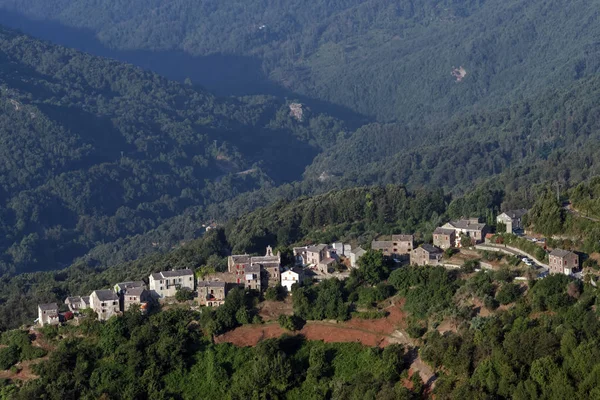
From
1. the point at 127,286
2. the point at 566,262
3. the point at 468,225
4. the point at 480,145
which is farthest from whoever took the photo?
the point at 480,145

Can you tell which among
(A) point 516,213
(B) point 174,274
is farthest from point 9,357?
(A) point 516,213

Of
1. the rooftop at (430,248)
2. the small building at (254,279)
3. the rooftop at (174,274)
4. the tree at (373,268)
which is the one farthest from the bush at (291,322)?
the rooftop at (430,248)

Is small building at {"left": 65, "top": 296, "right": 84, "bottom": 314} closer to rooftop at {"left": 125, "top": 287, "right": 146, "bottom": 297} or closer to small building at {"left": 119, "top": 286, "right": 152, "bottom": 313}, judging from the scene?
small building at {"left": 119, "top": 286, "right": 152, "bottom": 313}

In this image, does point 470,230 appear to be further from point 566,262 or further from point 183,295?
point 183,295

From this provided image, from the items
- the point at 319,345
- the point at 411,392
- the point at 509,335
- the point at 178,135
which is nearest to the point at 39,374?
the point at 319,345

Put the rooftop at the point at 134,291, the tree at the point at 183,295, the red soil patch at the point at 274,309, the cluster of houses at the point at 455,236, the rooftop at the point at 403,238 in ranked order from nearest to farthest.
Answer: the red soil patch at the point at 274,309
the rooftop at the point at 134,291
the tree at the point at 183,295
the cluster of houses at the point at 455,236
the rooftop at the point at 403,238

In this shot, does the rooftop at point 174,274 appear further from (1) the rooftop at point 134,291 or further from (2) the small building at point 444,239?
(2) the small building at point 444,239
